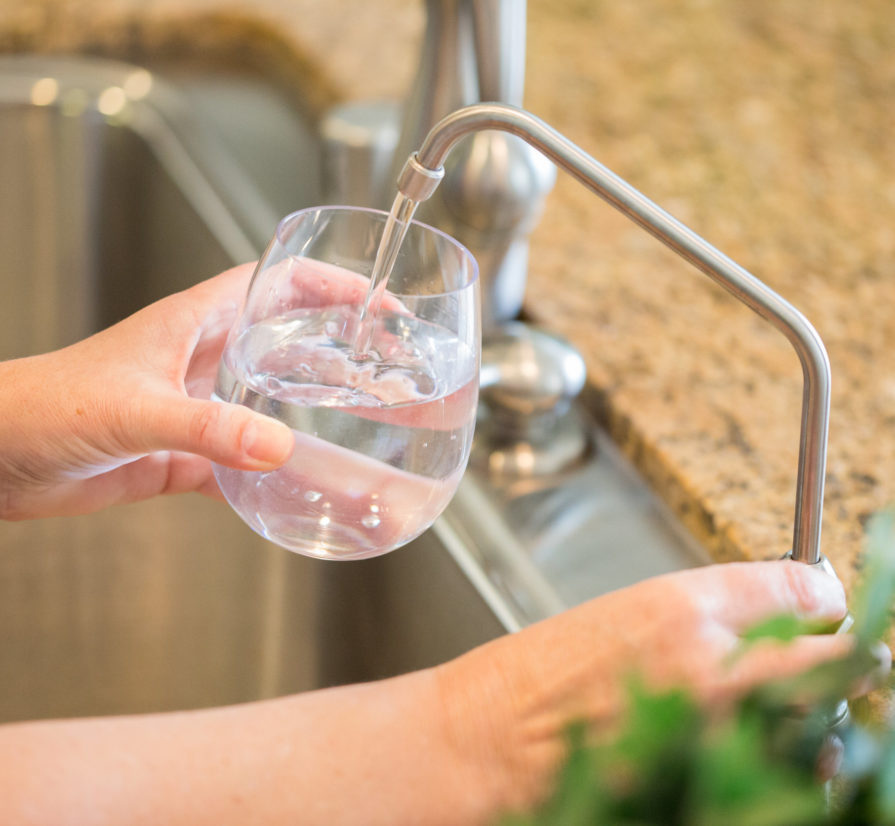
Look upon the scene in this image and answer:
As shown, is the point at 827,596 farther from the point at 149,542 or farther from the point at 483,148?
the point at 149,542

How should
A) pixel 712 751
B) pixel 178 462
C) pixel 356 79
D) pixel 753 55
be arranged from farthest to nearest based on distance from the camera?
1. pixel 753 55
2. pixel 356 79
3. pixel 178 462
4. pixel 712 751

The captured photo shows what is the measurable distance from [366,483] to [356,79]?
2.66ft

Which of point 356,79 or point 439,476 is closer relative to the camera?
point 439,476

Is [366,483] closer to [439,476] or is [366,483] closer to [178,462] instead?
[439,476]

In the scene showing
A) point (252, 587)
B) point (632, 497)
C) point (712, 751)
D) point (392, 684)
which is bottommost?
point (252, 587)

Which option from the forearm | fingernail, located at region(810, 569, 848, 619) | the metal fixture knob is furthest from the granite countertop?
the forearm

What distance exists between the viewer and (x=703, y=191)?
3.26ft

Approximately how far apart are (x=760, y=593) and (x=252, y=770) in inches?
7.9

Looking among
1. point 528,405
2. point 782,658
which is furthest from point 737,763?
point 528,405

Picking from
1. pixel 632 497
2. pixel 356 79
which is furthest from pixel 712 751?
pixel 356 79

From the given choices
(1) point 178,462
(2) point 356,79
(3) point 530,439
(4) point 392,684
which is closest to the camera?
(4) point 392,684

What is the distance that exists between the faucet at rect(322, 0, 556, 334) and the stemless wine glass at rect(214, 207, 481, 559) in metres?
0.18

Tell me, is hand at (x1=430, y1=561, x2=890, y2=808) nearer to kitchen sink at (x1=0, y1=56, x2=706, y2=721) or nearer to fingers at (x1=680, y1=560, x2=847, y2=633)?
fingers at (x1=680, y1=560, x2=847, y2=633)

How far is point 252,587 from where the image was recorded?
839 millimetres
